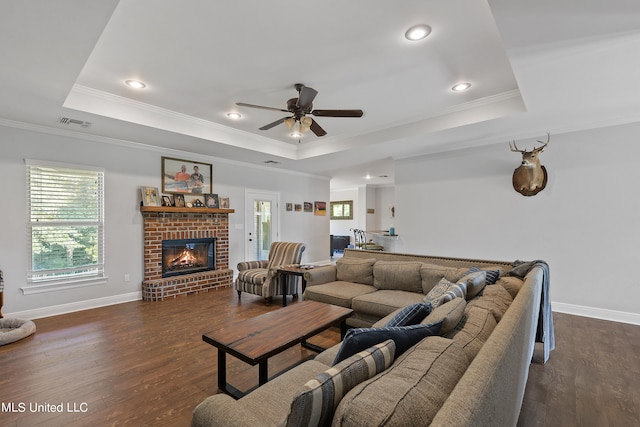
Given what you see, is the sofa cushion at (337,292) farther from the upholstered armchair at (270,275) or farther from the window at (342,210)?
Answer: the window at (342,210)

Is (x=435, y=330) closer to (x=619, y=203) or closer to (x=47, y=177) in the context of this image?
(x=619, y=203)

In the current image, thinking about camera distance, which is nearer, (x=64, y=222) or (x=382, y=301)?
(x=382, y=301)

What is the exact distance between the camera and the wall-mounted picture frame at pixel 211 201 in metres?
5.51

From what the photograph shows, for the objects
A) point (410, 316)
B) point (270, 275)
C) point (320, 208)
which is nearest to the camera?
point (410, 316)

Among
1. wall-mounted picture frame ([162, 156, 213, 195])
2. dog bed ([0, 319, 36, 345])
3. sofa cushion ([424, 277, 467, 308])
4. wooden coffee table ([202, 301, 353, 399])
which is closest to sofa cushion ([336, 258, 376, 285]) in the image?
wooden coffee table ([202, 301, 353, 399])

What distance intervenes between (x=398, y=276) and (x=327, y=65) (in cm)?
245

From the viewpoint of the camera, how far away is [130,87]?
3277 millimetres

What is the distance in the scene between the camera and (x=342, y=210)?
12.0 meters

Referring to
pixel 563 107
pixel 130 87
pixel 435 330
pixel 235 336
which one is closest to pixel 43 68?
pixel 130 87

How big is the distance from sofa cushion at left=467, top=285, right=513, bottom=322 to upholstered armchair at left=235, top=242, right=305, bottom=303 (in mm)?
2829

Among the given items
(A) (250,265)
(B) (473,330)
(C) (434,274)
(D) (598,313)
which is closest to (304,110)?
(C) (434,274)

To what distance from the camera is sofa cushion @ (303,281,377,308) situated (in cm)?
327

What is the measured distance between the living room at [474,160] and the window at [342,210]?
5.79m

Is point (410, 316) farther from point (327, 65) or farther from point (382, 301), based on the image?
point (327, 65)
